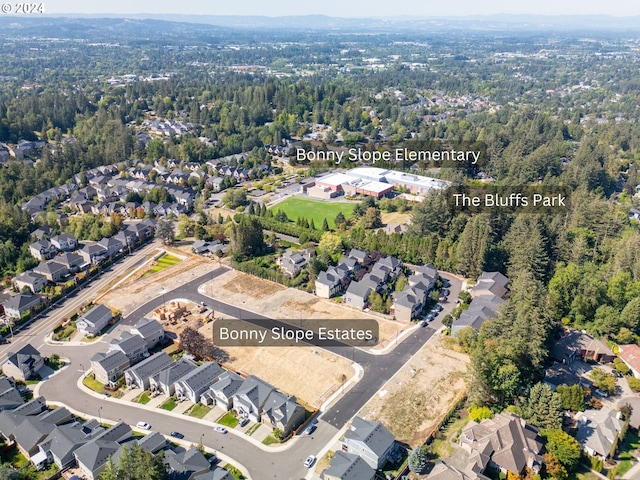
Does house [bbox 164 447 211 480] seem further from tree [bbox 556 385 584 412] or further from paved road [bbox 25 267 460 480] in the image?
tree [bbox 556 385 584 412]

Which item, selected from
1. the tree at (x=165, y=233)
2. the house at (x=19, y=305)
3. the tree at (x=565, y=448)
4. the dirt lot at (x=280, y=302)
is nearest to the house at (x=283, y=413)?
the dirt lot at (x=280, y=302)

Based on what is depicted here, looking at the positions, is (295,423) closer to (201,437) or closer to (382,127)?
(201,437)

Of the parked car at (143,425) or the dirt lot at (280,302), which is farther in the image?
the dirt lot at (280,302)

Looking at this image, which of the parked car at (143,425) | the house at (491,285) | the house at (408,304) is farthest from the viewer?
the house at (491,285)

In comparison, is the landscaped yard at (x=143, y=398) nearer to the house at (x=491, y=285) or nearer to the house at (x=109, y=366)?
the house at (x=109, y=366)

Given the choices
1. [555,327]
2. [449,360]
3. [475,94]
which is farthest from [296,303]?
[475,94]

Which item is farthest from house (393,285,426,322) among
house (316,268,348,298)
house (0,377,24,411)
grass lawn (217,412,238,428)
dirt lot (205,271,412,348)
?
house (0,377,24,411)
